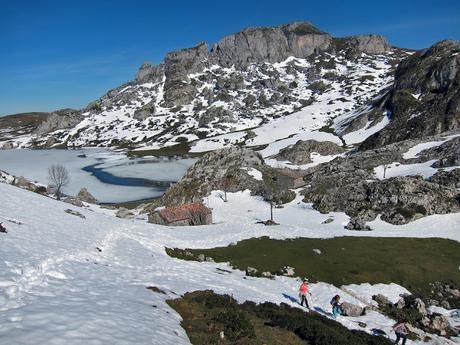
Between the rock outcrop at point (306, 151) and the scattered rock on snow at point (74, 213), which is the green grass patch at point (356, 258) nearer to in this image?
the scattered rock on snow at point (74, 213)

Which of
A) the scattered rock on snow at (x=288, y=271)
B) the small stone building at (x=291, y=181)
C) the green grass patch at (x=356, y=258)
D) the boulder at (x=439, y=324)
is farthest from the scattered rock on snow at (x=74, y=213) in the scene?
the small stone building at (x=291, y=181)

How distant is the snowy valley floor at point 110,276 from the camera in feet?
55.4

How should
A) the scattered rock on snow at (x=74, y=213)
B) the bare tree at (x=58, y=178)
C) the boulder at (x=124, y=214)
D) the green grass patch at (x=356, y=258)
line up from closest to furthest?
the green grass patch at (x=356, y=258), the scattered rock on snow at (x=74, y=213), the boulder at (x=124, y=214), the bare tree at (x=58, y=178)

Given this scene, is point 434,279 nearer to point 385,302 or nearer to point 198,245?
point 385,302

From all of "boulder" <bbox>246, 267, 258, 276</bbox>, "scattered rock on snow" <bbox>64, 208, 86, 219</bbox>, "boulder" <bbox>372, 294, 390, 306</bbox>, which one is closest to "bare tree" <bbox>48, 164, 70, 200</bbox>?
"scattered rock on snow" <bbox>64, 208, 86, 219</bbox>

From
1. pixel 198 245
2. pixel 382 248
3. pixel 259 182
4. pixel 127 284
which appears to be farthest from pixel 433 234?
pixel 127 284

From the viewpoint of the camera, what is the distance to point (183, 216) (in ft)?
269

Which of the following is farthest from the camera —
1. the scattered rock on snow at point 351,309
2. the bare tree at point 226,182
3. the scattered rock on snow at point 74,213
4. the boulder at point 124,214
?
the bare tree at point 226,182

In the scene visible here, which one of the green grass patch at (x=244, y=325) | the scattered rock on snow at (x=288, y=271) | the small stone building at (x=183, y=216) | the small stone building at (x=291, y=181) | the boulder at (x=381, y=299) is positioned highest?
the small stone building at (x=291, y=181)

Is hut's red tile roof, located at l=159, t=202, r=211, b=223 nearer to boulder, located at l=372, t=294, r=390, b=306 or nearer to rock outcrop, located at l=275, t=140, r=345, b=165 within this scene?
boulder, located at l=372, t=294, r=390, b=306

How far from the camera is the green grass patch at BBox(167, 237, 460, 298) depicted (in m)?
51.0

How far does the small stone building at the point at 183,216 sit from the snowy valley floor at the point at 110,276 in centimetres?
732

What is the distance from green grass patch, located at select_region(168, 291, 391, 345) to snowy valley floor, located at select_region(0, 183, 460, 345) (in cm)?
120

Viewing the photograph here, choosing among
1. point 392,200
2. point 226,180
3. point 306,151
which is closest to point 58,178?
point 226,180
